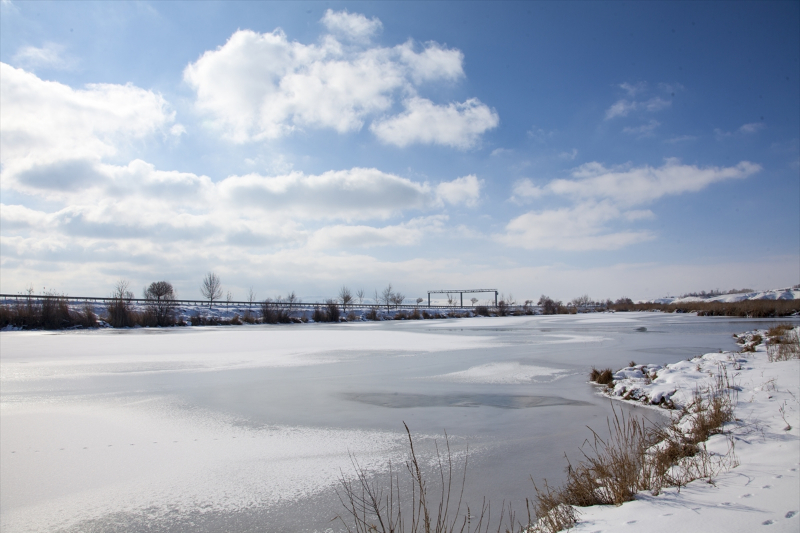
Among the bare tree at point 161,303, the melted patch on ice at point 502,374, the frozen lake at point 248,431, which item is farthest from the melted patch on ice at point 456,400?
the bare tree at point 161,303

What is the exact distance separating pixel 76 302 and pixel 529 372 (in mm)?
42875

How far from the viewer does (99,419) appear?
20.3ft

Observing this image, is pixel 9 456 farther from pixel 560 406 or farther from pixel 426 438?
pixel 560 406

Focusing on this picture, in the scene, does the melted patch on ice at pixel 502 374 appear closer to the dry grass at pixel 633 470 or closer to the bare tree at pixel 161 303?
the dry grass at pixel 633 470

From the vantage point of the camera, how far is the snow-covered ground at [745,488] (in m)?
2.73

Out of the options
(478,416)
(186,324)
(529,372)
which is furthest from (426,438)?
(186,324)

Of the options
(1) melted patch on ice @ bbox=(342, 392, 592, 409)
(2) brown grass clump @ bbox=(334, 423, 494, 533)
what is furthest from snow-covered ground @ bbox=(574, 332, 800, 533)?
(1) melted patch on ice @ bbox=(342, 392, 592, 409)

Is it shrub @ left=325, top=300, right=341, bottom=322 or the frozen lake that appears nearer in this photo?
the frozen lake

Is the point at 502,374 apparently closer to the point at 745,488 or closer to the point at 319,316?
the point at 745,488

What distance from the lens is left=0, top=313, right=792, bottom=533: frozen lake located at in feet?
12.1

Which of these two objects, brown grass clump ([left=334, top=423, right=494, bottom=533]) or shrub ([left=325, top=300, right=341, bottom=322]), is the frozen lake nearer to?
brown grass clump ([left=334, top=423, right=494, bottom=533])

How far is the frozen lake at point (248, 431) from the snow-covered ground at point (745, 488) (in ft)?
3.35

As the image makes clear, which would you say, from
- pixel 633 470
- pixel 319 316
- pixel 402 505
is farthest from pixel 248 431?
pixel 319 316

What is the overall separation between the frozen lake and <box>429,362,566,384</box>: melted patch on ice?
0.05m
